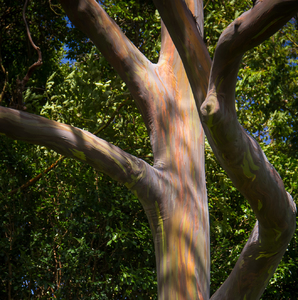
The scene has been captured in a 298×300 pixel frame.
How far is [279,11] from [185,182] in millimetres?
1662

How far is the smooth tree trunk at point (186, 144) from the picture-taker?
164cm

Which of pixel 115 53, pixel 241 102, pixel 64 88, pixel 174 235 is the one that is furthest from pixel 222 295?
pixel 241 102

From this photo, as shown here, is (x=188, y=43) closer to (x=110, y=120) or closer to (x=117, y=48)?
(x=117, y=48)

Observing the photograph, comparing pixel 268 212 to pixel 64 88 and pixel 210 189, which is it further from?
pixel 64 88

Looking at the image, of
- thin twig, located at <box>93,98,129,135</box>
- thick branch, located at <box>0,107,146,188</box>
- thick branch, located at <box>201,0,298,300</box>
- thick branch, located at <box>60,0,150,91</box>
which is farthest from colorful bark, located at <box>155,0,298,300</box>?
thin twig, located at <box>93,98,129,135</box>

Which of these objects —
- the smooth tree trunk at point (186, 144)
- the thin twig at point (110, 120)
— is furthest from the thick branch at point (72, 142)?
the thin twig at point (110, 120)

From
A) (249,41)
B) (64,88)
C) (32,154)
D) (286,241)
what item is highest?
(64,88)

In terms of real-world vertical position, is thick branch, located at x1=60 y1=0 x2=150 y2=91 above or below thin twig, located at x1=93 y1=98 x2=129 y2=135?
below

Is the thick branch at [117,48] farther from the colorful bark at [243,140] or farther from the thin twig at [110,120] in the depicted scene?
the thin twig at [110,120]

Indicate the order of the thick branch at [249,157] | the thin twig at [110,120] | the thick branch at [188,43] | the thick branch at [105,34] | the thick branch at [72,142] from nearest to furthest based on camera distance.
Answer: the thick branch at [249,157] → the thick branch at [188,43] → the thick branch at [72,142] → the thick branch at [105,34] → the thin twig at [110,120]

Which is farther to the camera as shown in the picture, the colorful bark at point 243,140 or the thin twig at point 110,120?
the thin twig at point 110,120

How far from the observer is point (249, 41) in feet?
4.95

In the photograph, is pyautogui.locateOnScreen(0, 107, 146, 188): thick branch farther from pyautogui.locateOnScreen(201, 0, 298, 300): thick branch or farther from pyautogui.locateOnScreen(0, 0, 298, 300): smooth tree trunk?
pyautogui.locateOnScreen(201, 0, 298, 300): thick branch

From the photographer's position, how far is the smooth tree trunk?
5.38ft
